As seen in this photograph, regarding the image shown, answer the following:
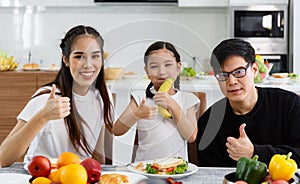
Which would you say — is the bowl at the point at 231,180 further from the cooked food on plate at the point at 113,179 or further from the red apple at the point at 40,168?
the red apple at the point at 40,168

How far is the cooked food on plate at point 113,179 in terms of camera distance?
4.92ft

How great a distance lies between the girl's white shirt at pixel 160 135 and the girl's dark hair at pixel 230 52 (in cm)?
17

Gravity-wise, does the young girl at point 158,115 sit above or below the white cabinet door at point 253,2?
below

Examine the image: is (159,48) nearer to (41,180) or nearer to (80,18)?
(41,180)

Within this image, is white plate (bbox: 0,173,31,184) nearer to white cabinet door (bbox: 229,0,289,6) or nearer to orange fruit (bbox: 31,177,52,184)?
orange fruit (bbox: 31,177,52,184)

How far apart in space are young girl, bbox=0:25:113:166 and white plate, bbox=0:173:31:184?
0.25m

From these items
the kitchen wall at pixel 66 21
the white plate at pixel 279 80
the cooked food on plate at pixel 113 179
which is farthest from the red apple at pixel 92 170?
the kitchen wall at pixel 66 21

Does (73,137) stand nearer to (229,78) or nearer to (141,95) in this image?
(141,95)

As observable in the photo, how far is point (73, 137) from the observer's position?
81.1 inches

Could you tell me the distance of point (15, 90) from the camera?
4160 mm

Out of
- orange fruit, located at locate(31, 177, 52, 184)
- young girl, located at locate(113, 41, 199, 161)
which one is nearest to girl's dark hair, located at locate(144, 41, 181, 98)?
young girl, located at locate(113, 41, 199, 161)

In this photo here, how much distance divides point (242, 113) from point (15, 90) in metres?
2.51

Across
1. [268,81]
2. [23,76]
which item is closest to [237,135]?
[268,81]

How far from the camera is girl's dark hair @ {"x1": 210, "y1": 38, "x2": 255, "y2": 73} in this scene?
6.61 feet
